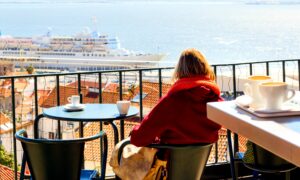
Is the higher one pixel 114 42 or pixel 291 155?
pixel 114 42

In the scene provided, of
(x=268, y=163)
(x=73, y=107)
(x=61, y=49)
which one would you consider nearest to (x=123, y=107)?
(x=73, y=107)

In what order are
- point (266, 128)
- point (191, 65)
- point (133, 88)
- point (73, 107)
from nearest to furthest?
1. point (266, 128)
2. point (191, 65)
3. point (73, 107)
4. point (133, 88)

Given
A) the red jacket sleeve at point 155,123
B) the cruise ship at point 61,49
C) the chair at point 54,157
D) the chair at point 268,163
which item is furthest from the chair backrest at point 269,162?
the cruise ship at point 61,49

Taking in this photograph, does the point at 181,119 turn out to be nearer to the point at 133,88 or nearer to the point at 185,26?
the point at 133,88

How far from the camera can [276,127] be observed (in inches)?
65.4

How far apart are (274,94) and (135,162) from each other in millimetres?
1120

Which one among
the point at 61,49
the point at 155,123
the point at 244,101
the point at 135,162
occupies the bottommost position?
the point at 135,162

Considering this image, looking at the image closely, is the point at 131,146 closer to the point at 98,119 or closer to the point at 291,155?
the point at 98,119

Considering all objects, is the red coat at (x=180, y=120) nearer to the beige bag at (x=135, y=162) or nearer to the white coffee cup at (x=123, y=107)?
the beige bag at (x=135, y=162)

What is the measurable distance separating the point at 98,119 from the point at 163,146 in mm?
820

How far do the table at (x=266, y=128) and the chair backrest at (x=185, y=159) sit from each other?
479 millimetres

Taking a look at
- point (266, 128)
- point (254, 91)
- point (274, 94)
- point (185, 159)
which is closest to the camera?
point (266, 128)

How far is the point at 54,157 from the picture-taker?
2402mm

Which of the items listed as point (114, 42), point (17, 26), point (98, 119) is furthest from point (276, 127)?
point (17, 26)
